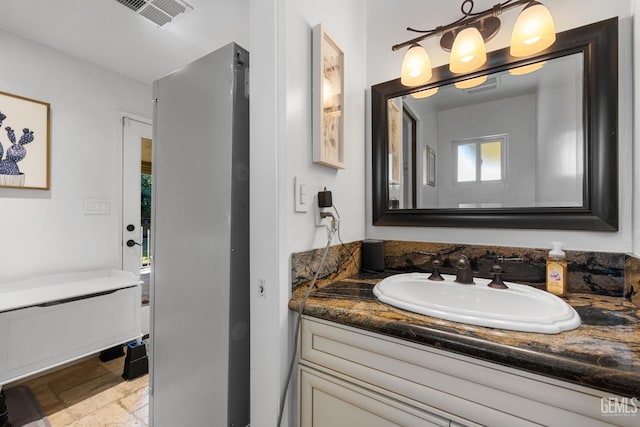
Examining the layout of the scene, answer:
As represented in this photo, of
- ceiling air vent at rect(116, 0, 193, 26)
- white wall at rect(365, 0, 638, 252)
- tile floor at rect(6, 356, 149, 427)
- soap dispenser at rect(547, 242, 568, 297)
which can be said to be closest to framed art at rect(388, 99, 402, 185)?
white wall at rect(365, 0, 638, 252)

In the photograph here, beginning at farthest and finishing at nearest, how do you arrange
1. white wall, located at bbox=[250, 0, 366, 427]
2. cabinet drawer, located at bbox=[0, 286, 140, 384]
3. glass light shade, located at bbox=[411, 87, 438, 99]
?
cabinet drawer, located at bbox=[0, 286, 140, 384] < glass light shade, located at bbox=[411, 87, 438, 99] < white wall, located at bbox=[250, 0, 366, 427]

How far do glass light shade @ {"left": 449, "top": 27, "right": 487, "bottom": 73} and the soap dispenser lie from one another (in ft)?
2.65

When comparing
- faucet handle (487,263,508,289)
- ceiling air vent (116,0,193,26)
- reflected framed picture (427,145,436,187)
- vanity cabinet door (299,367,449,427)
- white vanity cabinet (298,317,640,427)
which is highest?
ceiling air vent (116,0,193,26)

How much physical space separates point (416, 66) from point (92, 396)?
2.78 m

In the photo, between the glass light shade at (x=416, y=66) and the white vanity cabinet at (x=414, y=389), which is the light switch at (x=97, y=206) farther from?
the glass light shade at (x=416, y=66)

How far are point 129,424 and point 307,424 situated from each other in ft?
4.31

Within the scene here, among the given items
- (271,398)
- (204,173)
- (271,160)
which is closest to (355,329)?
(271,398)

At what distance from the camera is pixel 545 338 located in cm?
65

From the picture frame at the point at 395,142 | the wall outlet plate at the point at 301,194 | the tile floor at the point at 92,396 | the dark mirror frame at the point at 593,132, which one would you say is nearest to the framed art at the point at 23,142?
the tile floor at the point at 92,396

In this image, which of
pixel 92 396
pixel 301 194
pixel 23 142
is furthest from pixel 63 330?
pixel 301 194

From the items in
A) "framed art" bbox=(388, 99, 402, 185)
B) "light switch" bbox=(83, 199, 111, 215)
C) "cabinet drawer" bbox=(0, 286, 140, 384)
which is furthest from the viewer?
"light switch" bbox=(83, 199, 111, 215)

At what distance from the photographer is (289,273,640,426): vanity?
56cm

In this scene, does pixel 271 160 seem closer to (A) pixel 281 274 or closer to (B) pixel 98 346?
(A) pixel 281 274

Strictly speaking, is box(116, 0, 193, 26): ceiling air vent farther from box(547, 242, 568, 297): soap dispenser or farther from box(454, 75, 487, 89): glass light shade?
box(547, 242, 568, 297): soap dispenser
